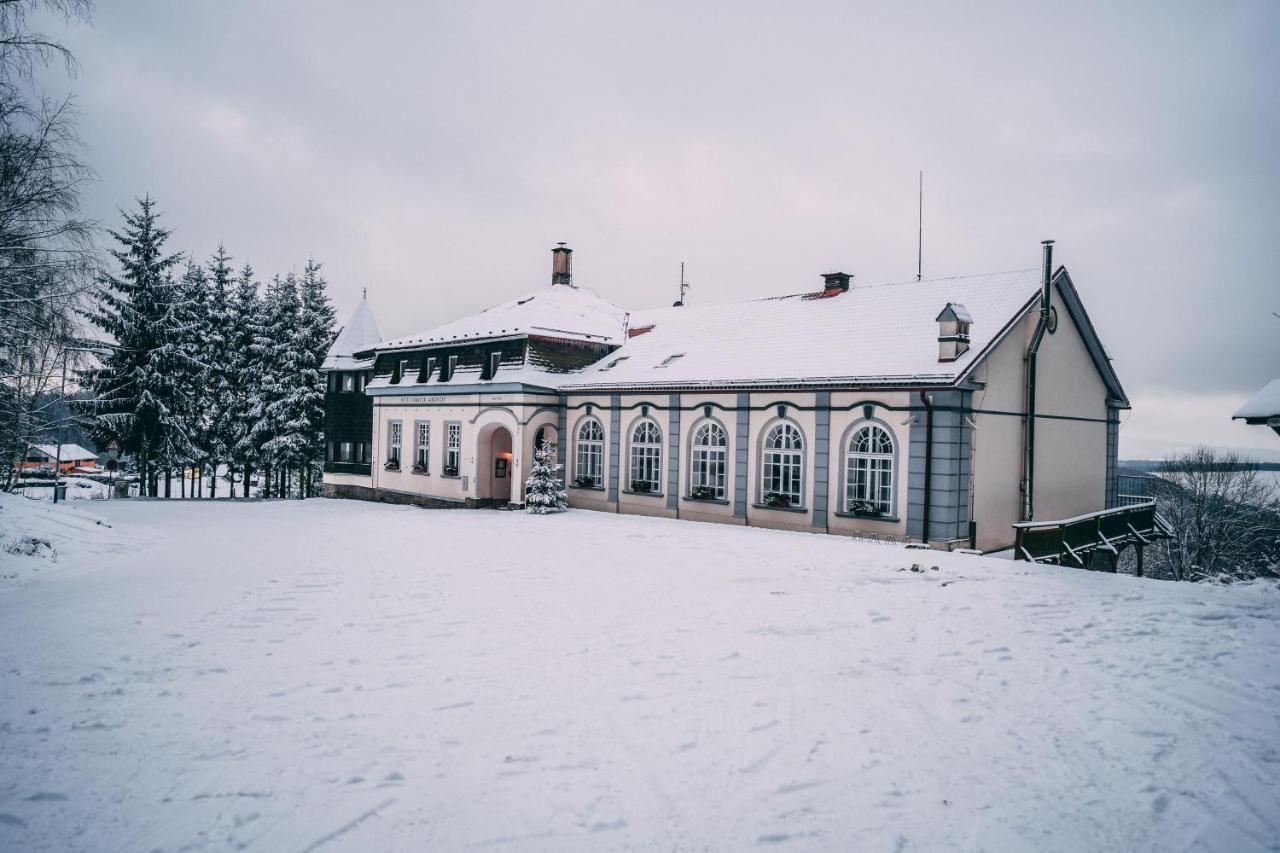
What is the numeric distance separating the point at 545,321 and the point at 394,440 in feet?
30.6

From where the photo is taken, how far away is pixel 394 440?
101 feet

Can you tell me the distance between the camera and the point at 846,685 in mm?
7570

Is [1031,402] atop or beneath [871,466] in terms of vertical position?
atop

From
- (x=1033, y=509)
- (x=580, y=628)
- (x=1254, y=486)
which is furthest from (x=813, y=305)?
(x=1254, y=486)

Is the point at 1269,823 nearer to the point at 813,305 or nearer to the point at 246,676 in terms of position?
the point at 246,676

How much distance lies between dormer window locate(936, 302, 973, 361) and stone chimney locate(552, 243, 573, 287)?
1854cm

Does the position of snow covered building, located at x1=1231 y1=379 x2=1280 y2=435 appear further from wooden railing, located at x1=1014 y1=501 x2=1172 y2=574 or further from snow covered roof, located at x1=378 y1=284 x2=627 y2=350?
snow covered roof, located at x1=378 y1=284 x2=627 y2=350

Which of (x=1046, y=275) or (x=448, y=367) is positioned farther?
(x=448, y=367)

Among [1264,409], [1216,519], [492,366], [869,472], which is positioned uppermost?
[492,366]

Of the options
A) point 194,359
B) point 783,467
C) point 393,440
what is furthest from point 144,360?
point 783,467

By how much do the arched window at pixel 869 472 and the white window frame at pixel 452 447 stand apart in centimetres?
1551

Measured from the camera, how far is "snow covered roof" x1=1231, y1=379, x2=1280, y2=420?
9469 millimetres

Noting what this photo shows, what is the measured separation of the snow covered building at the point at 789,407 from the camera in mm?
17578

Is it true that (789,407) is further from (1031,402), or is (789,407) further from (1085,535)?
(1085,535)
